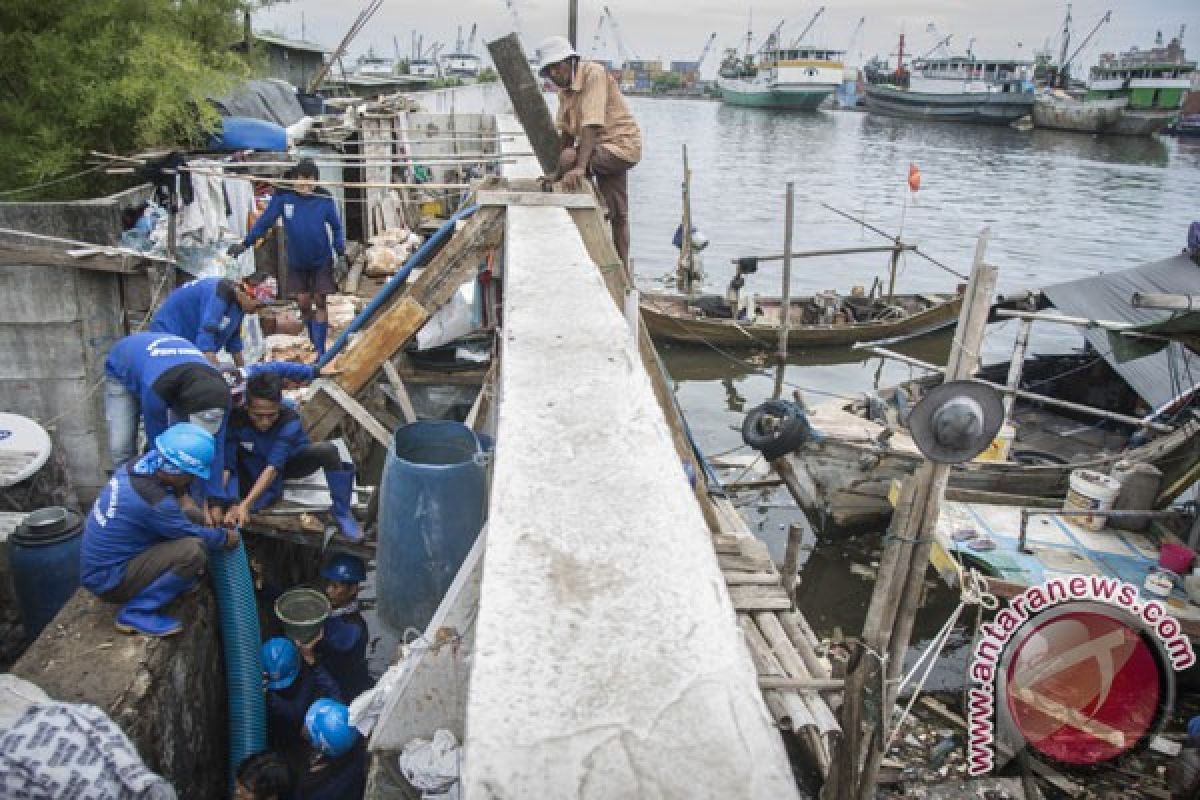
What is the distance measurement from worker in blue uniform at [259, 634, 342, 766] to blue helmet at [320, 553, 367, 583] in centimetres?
57

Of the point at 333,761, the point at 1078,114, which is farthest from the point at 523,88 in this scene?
the point at 1078,114

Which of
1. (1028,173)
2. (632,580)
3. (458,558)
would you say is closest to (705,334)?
(458,558)

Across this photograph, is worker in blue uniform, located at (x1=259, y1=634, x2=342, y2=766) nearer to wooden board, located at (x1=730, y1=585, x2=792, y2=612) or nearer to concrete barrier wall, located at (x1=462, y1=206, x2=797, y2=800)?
wooden board, located at (x1=730, y1=585, x2=792, y2=612)

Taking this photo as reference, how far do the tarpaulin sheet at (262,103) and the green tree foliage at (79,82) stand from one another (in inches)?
58.9

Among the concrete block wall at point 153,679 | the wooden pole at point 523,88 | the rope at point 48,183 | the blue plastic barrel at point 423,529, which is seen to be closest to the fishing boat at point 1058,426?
the wooden pole at point 523,88

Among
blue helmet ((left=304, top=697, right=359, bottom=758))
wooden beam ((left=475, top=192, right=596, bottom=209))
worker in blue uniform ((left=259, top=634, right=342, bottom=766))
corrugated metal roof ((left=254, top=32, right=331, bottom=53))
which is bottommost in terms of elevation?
worker in blue uniform ((left=259, top=634, right=342, bottom=766))

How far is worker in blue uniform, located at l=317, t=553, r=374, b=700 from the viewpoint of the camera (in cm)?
561

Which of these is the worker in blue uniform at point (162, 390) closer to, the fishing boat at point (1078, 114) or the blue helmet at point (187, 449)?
the blue helmet at point (187, 449)

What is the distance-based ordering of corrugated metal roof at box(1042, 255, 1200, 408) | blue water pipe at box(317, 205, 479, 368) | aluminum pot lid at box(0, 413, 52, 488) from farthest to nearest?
corrugated metal roof at box(1042, 255, 1200, 408)
aluminum pot lid at box(0, 413, 52, 488)
blue water pipe at box(317, 205, 479, 368)

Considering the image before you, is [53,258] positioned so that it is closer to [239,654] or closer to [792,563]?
[239,654]

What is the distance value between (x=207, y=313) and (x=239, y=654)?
8.43 feet

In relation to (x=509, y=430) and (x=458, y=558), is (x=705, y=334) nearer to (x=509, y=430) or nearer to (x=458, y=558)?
(x=458, y=558)

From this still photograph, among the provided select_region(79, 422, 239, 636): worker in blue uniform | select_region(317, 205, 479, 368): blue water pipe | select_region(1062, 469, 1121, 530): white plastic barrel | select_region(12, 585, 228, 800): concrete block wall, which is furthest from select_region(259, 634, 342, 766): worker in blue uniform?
select_region(1062, 469, 1121, 530): white plastic barrel

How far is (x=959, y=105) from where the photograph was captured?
214 ft
